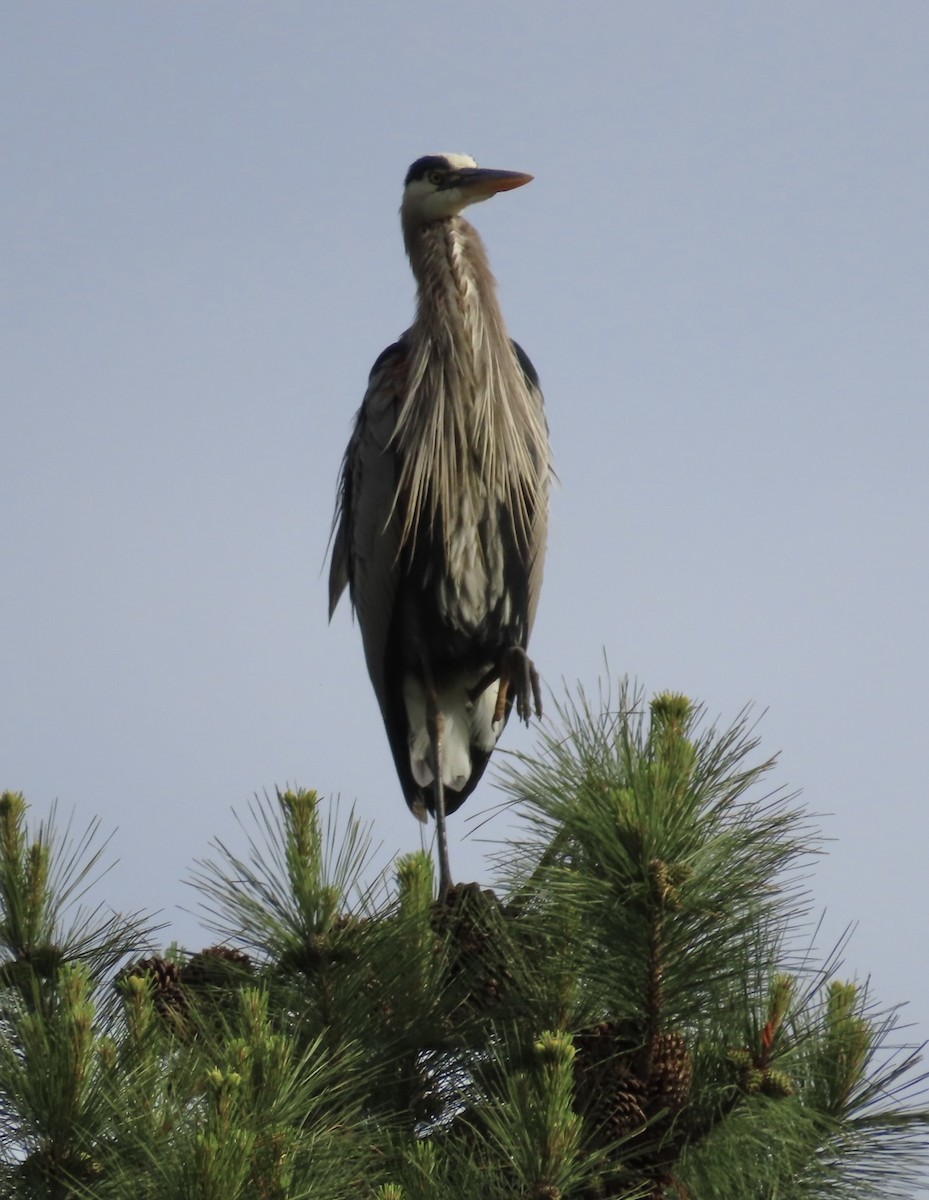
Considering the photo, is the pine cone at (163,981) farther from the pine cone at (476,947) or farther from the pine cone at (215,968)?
the pine cone at (476,947)

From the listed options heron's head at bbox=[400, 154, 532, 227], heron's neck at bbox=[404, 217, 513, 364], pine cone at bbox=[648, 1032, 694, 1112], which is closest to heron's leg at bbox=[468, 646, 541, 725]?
heron's neck at bbox=[404, 217, 513, 364]

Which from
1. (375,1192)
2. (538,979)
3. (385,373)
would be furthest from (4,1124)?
(385,373)

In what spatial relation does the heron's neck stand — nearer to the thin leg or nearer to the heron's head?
the heron's head

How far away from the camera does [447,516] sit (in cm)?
493

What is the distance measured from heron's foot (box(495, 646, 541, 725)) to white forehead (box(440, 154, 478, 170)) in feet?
5.50

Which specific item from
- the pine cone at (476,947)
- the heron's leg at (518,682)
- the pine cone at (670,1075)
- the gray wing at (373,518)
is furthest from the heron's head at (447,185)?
the pine cone at (670,1075)

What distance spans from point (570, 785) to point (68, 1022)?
81 centimetres

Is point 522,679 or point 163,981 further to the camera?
point 522,679

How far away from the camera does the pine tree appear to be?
88.3 inches

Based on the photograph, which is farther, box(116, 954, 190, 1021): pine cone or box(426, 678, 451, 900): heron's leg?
box(426, 678, 451, 900): heron's leg

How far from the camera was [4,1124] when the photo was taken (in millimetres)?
2455

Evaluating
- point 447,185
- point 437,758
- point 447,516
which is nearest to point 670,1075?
point 437,758

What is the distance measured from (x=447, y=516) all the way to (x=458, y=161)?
1.32 meters

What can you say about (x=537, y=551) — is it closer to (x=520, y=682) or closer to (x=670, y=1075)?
(x=520, y=682)
